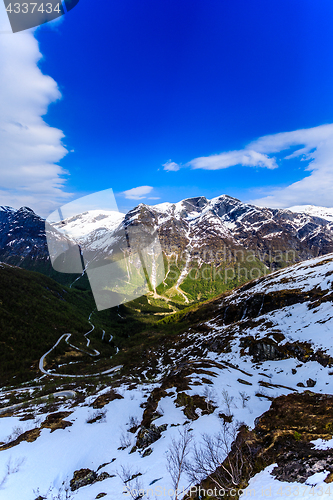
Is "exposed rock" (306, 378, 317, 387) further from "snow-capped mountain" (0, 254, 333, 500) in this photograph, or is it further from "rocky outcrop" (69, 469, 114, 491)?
"rocky outcrop" (69, 469, 114, 491)

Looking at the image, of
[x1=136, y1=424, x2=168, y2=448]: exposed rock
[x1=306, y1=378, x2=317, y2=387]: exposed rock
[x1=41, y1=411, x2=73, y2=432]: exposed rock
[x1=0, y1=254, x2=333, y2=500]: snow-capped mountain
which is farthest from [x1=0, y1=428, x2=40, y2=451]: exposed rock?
[x1=306, y1=378, x2=317, y2=387]: exposed rock

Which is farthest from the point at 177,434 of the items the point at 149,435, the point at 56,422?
the point at 56,422

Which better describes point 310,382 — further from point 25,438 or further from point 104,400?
point 25,438

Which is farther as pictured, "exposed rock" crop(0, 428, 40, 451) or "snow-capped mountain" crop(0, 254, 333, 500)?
"exposed rock" crop(0, 428, 40, 451)

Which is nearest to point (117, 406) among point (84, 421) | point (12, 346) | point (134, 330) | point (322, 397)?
point (84, 421)

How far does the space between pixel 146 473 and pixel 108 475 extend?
6.70ft

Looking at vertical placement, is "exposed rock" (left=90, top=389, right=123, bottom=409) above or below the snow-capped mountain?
below

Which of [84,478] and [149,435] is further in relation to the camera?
[149,435]

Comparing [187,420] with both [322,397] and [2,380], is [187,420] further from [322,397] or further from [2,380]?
[2,380]

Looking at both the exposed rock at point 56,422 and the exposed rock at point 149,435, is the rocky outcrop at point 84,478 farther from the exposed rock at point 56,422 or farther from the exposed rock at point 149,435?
the exposed rock at point 56,422

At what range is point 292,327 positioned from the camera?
28.3 metres

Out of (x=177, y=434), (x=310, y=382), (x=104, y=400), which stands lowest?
(x=310, y=382)

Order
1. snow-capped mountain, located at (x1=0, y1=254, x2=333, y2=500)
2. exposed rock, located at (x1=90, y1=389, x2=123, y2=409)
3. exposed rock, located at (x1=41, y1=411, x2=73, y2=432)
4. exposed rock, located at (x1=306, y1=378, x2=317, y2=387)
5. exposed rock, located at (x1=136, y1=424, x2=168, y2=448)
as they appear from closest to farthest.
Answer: snow-capped mountain, located at (x1=0, y1=254, x2=333, y2=500)
exposed rock, located at (x1=136, y1=424, x2=168, y2=448)
exposed rock, located at (x1=41, y1=411, x2=73, y2=432)
exposed rock, located at (x1=90, y1=389, x2=123, y2=409)
exposed rock, located at (x1=306, y1=378, x2=317, y2=387)

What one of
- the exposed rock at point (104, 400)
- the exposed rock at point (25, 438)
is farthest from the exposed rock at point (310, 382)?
the exposed rock at point (25, 438)
